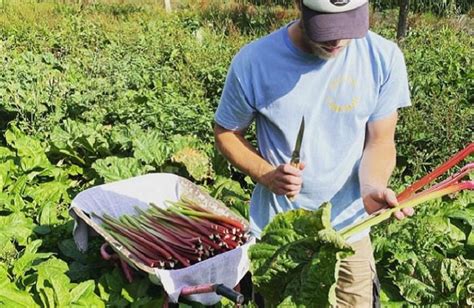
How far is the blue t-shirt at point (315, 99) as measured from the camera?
2754 millimetres

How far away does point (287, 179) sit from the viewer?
2.54 m

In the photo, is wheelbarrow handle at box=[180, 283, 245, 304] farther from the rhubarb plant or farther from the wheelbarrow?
the rhubarb plant

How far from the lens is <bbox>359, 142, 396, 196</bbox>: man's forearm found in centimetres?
282

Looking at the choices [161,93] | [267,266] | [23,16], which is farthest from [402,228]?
[23,16]

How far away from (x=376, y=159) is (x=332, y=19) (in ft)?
2.25

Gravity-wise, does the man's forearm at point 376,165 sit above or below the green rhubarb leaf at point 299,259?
below

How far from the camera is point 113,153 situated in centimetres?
568

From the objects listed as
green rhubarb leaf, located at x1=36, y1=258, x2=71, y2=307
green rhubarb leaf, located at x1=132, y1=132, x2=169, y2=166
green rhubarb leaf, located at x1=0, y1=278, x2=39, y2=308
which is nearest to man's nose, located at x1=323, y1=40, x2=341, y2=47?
green rhubarb leaf, located at x1=36, y1=258, x2=71, y2=307

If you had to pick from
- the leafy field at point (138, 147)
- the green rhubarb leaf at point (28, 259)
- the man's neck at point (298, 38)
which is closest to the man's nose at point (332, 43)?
the man's neck at point (298, 38)

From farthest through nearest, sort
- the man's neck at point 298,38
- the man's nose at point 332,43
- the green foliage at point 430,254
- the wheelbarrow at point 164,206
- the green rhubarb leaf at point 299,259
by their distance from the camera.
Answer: the green foliage at point 430,254 → the wheelbarrow at point 164,206 → the man's neck at point 298,38 → the man's nose at point 332,43 → the green rhubarb leaf at point 299,259

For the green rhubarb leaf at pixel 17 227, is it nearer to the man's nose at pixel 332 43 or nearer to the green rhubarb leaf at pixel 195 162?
the green rhubarb leaf at pixel 195 162

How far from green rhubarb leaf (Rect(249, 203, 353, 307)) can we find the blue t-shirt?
54 cm

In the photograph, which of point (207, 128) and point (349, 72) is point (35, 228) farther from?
point (349, 72)

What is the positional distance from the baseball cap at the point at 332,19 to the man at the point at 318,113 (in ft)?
0.06
